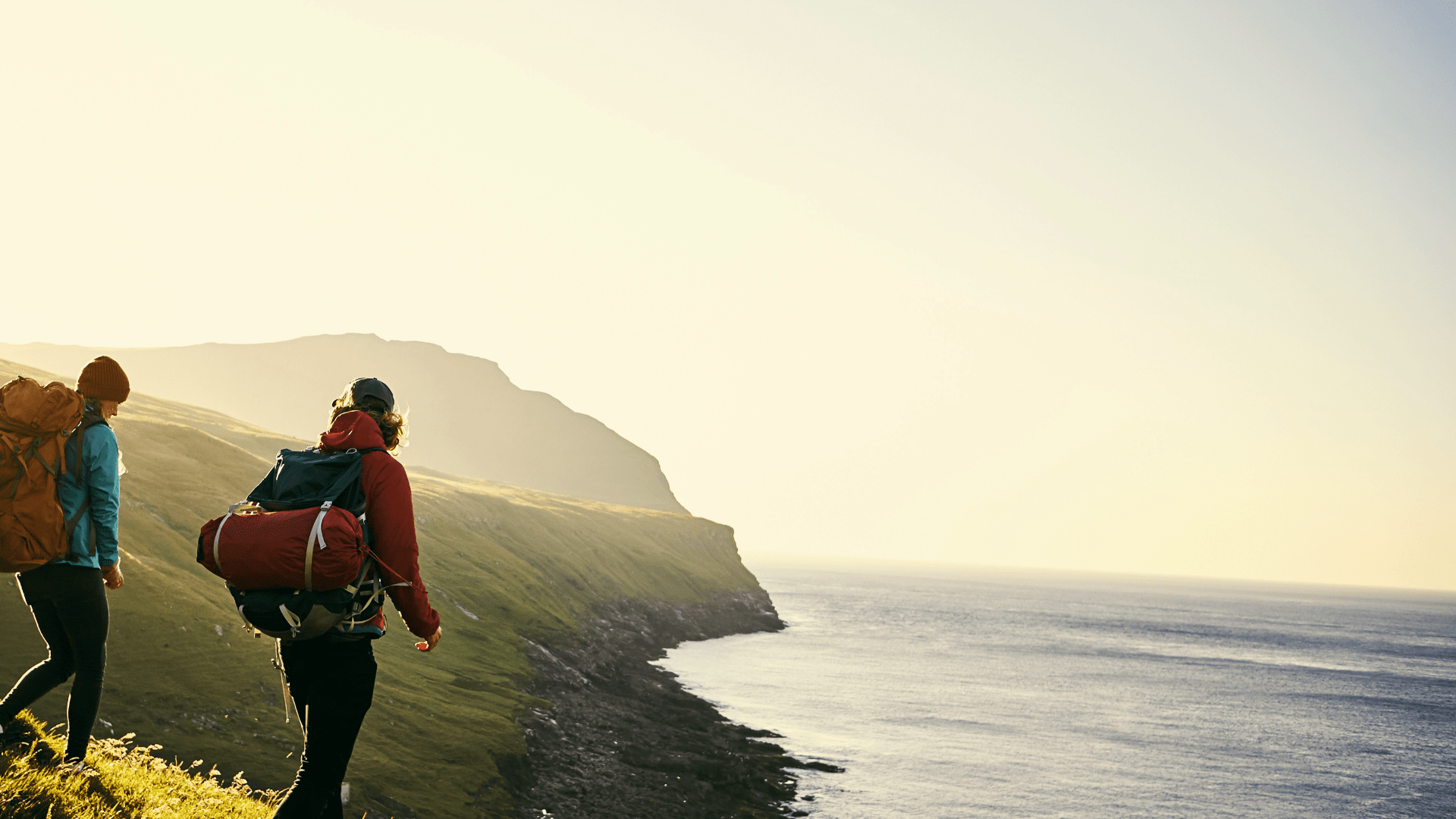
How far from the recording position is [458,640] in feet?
179

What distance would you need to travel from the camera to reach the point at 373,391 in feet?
22.7

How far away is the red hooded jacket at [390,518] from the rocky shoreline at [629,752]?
29475 mm

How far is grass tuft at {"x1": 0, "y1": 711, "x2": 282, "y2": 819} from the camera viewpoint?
7906 mm

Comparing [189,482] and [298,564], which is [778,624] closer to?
[189,482]

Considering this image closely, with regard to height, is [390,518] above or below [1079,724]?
above

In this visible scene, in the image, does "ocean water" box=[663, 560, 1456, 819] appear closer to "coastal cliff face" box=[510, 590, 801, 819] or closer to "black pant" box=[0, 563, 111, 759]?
"coastal cliff face" box=[510, 590, 801, 819]

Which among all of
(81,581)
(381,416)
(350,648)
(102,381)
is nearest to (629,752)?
(81,581)

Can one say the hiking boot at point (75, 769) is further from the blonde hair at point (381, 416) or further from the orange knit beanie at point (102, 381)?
the blonde hair at point (381, 416)

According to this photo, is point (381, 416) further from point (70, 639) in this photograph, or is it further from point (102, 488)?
point (70, 639)

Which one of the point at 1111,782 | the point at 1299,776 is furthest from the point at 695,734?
the point at 1299,776

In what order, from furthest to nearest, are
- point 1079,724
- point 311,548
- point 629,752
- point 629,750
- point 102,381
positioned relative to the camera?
point 1079,724 → point 629,750 → point 629,752 → point 102,381 → point 311,548

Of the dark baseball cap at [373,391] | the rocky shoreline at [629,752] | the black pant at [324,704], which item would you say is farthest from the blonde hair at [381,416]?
the rocky shoreline at [629,752]

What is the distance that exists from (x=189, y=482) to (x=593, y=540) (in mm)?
70074

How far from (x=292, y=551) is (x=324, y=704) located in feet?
3.87
